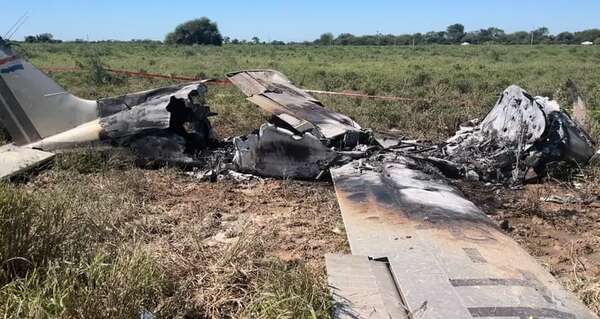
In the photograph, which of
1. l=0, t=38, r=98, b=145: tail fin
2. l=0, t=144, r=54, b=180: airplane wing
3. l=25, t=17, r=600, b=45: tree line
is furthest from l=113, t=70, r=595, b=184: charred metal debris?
l=25, t=17, r=600, b=45: tree line

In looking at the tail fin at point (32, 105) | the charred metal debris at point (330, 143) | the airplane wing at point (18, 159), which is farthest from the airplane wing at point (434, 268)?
the tail fin at point (32, 105)

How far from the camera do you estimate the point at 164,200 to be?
6.13 metres

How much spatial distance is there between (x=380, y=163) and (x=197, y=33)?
292 ft

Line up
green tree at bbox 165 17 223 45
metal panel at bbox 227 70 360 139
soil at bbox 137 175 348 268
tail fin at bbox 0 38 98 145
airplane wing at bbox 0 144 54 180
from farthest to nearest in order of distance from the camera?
1. green tree at bbox 165 17 223 45
2. tail fin at bbox 0 38 98 145
3. metal panel at bbox 227 70 360 139
4. airplane wing at bbox 0 144 54 180
5. soil at bbox 137 175 348 268

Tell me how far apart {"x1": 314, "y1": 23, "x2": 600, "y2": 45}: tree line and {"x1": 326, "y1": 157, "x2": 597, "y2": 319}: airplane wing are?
91554mm

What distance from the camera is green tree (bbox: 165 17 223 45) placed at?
90438 mm

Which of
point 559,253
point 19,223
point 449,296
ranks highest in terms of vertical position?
point 19,223

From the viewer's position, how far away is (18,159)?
6.62 meters

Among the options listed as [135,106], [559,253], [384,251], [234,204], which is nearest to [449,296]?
[384,251]

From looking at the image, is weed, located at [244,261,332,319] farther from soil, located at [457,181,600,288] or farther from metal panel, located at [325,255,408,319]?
soil, located at [457,181,600,288]

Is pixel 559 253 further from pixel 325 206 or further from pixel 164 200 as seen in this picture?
pixel 164 200

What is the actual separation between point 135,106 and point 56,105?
106cm

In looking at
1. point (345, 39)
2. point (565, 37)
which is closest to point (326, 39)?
point (345, 39)

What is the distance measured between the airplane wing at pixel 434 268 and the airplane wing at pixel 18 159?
13.2ft
